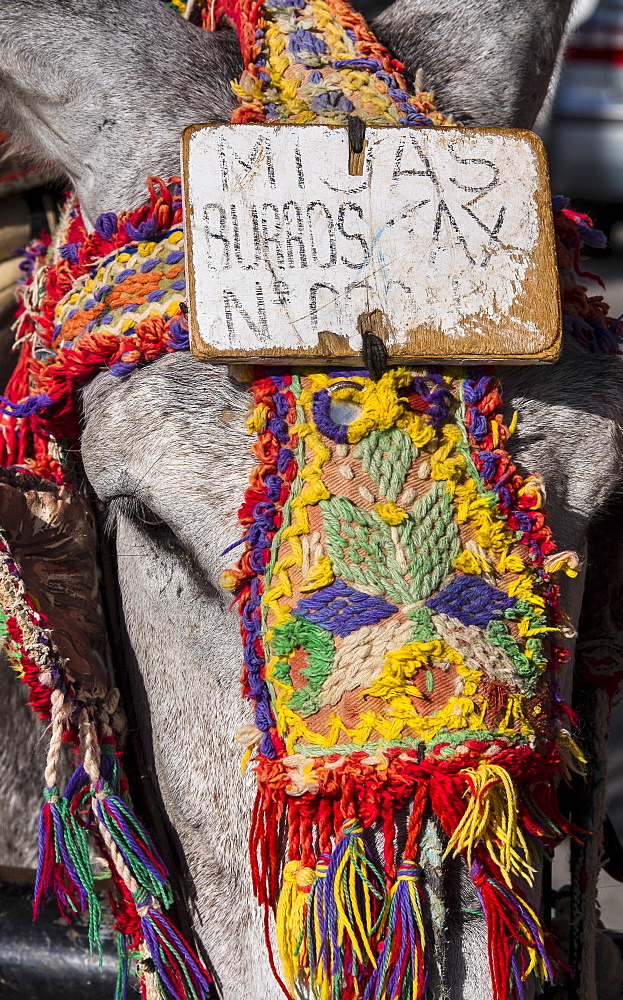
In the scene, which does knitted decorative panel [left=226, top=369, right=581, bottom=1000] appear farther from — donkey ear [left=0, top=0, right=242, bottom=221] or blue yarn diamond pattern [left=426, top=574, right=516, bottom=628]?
donkey ear [left=0, top=0, right=242, bottom=221]

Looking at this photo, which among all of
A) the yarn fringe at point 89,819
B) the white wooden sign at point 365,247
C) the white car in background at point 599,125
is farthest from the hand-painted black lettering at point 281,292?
the white car in background at point 599,125

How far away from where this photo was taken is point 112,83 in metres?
1.88

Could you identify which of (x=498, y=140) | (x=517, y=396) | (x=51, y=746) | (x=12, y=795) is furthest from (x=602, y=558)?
(x=12, y=795)

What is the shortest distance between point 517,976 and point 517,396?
86 centimetres

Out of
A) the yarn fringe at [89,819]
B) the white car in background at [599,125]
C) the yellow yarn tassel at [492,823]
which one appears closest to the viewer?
the yellow yarn tassel at [492,823]

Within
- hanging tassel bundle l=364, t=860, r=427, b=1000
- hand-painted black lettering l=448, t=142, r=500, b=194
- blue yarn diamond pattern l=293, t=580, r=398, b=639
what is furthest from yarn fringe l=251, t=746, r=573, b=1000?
hand-painted black lettering l=448, t=142, r=500, b=194

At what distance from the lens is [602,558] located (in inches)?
81.0

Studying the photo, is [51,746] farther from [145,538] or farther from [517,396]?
[517,396]

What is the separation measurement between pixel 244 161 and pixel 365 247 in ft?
0.75

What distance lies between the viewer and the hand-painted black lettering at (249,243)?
4.99ft

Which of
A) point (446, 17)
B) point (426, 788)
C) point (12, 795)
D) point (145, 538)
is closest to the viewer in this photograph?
point (426, 788)

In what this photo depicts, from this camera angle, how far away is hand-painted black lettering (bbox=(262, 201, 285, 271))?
1525 mm

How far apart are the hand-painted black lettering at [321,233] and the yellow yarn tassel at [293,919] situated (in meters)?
0.87

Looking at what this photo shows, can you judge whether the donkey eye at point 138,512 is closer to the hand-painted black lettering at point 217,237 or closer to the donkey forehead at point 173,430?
the donkey forehead at point 173,430
